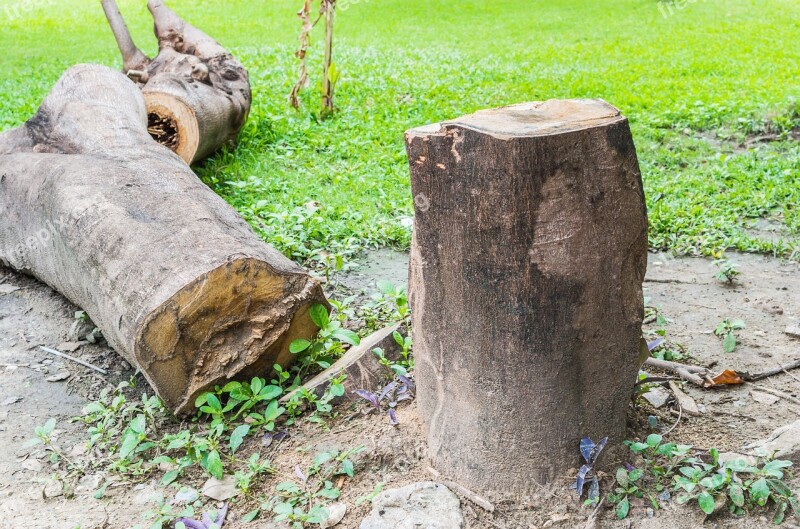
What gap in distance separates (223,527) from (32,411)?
1.10 m

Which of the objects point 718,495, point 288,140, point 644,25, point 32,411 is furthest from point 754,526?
point 644,25

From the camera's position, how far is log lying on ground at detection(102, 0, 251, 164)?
531 cm

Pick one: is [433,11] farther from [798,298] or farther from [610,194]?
[610,194]

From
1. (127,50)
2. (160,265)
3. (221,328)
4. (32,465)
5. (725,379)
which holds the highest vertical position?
(127,50)

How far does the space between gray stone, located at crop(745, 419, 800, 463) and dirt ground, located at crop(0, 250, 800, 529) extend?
0.08m

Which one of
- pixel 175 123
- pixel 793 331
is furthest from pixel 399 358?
pixel 175 123

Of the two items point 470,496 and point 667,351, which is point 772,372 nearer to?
point 667,351

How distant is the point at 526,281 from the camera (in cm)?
203

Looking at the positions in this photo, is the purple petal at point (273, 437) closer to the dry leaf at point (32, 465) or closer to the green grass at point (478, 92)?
the dry leaf at point (32, 465)

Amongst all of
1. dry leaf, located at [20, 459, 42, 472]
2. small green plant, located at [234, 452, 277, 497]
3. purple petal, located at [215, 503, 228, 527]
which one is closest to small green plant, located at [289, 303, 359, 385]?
small green plant, located at [234, 452, 277, 497]

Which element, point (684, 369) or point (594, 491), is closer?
point (594, 491)

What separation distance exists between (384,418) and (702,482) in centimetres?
100

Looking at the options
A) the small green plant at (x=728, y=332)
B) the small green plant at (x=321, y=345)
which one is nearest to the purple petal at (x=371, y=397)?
the small green plant at (x=321, y=345)

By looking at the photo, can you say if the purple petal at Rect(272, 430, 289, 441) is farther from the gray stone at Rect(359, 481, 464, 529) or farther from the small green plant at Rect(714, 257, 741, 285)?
the small green plant at Rect(714, 257, 741, 285)
